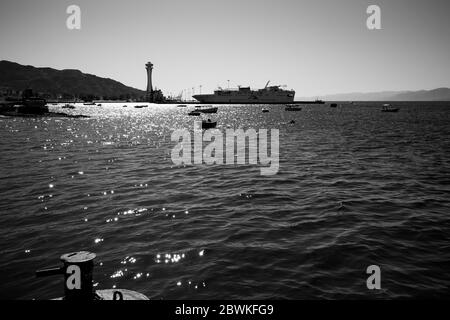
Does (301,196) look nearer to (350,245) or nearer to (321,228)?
(321,228)

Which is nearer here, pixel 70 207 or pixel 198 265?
pixel 198 265

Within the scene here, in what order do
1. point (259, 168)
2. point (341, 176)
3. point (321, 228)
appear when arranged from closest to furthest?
point (321, 228)
point (341, 176)
point (259, 168)

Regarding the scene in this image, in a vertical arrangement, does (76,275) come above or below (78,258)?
below

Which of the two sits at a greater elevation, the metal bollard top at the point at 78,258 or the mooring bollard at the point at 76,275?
the metal bollard top at the point at 78,258

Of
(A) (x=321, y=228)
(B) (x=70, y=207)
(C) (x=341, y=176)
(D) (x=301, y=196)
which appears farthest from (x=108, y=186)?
(C) (x=341, y=176)

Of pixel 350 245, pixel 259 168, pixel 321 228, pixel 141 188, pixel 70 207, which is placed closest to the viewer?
pixel 350 245

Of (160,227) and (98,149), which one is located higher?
(98,149)

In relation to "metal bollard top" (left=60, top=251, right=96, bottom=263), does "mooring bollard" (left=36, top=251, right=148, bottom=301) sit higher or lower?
lower

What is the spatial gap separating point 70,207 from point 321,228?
12.2 m

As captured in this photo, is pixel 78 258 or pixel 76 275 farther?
pixel 78 258

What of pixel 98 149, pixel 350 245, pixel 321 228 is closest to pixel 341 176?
pixel 321 228

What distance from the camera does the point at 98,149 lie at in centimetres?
3566
